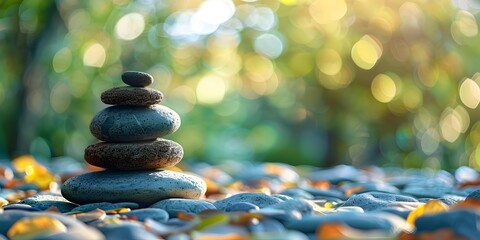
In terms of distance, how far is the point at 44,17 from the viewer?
25.1ft

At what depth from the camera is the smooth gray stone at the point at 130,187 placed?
9.88ft

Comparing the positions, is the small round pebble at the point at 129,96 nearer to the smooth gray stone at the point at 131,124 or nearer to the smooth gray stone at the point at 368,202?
the smooth gray stone at the point at 131,124

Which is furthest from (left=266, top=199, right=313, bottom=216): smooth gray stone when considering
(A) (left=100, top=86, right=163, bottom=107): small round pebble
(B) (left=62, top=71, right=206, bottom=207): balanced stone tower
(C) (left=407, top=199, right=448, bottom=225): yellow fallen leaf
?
(A) (left=100, top=86, right=163, bottom=107): small round pebble

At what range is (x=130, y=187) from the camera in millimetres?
3006

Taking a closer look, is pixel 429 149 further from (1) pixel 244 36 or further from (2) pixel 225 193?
(2) pixel 225 193

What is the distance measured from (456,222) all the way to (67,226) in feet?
4.00

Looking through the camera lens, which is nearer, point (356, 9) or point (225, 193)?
point (225, 193)

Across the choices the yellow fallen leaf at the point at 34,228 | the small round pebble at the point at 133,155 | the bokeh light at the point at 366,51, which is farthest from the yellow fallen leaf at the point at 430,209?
the bokeh light at the point at 366,51

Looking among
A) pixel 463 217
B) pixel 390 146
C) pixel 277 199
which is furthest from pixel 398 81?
pixel 463 217

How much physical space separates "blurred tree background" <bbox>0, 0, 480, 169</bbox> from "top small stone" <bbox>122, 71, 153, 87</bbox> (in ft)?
19.6

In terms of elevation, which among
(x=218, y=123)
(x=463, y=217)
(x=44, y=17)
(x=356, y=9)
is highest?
(x=356, y=9)

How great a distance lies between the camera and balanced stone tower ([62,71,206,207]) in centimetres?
303

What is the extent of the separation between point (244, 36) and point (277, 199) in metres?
8.94

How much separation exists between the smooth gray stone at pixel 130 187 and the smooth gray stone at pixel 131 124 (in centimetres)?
19
